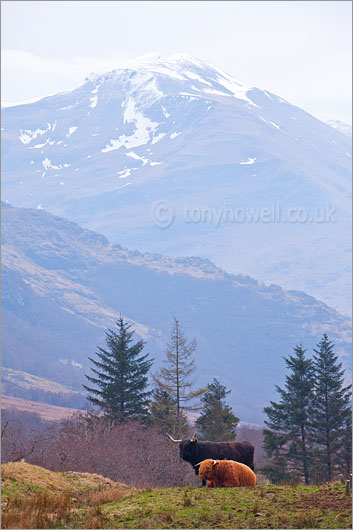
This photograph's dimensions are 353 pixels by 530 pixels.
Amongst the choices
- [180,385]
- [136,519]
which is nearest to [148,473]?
[180,385]

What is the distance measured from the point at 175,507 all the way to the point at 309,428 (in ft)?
146

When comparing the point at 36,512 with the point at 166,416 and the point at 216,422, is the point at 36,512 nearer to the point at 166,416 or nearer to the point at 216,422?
the point at 166,416

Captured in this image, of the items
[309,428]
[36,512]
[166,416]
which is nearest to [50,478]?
[36,512]

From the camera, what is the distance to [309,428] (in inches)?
2431

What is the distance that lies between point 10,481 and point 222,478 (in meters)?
A: 6.51

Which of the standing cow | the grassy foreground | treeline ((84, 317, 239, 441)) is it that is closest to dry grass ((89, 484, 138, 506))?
the grassy foreground

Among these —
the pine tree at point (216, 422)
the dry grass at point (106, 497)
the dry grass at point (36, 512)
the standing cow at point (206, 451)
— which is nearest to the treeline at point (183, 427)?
the pine tree at point (216, 422)

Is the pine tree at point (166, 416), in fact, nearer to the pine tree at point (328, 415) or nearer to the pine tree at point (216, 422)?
the pine tree at point (216, 422)

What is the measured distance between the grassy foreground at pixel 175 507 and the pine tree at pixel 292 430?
34.2 m

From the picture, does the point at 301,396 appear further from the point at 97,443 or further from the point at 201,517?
the point at 201,517

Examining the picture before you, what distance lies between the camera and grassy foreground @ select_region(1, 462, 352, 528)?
17422 mm

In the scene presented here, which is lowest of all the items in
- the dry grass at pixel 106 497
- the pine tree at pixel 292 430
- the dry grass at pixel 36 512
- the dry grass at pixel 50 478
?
the dry grass at pixel 36 512

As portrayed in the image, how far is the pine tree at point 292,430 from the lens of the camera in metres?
56.7

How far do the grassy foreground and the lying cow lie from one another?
2.57 feet
